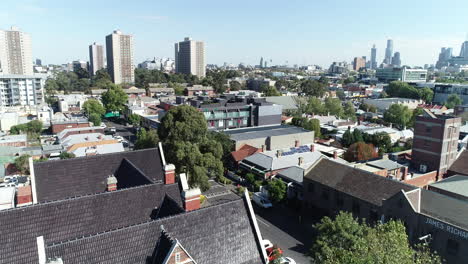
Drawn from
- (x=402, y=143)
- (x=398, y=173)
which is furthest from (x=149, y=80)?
(x=398, y=173)

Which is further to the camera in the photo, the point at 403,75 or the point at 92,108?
the point at 403,75

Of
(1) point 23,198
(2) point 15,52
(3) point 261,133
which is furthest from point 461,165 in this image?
(2) point 15,52

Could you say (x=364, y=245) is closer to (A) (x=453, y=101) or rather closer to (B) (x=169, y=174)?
(B) (x=169, y=174)

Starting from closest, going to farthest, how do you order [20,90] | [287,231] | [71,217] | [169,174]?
[71,217]
[169,174]
[287,231]
[20,90]

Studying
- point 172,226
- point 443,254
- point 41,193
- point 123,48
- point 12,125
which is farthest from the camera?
point 123,48

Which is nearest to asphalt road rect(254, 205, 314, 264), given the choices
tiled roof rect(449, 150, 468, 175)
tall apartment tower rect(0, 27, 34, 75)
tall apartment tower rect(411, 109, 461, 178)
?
tall apartment tower rect(411, 109, 461, 178)

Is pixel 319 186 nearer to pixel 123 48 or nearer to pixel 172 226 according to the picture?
pixel 172 226

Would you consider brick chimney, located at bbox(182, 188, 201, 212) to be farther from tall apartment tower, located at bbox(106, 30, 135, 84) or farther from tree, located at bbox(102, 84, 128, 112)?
tall apartment tower, located at bbox(106, 30, 135, 84)

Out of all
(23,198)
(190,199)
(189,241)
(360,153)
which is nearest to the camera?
(189,241)
